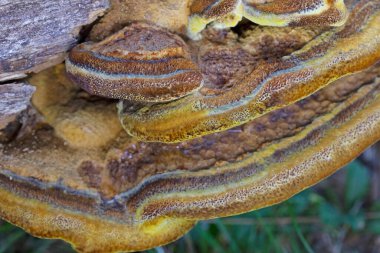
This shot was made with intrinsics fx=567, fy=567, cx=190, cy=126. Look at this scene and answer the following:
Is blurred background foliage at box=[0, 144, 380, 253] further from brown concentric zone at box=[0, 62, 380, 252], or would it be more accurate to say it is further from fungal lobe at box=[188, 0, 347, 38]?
fungal lobe at box=[188, 0, 347, 38]

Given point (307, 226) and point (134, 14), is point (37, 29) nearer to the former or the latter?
point (134, 14)

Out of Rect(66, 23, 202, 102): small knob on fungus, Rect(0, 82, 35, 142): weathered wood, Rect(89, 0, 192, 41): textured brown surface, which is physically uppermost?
Rect(89, 0, 192, 41): textured brown surface

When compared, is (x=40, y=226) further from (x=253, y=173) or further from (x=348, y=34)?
(x=348, y=34)

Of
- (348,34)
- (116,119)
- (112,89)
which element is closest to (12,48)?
(112,89)

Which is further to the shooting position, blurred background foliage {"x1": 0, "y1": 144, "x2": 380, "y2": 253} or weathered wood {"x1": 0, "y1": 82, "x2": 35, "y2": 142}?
blurred background foliage {"x1": 0, "y1": 144, "x2": 380, "y2": 253}

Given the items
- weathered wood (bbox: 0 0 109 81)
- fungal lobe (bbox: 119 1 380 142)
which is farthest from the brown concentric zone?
weathered wood (bbox: 0 0 109 81)

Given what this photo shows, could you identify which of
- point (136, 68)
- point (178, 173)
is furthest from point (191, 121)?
point (178, 173)
